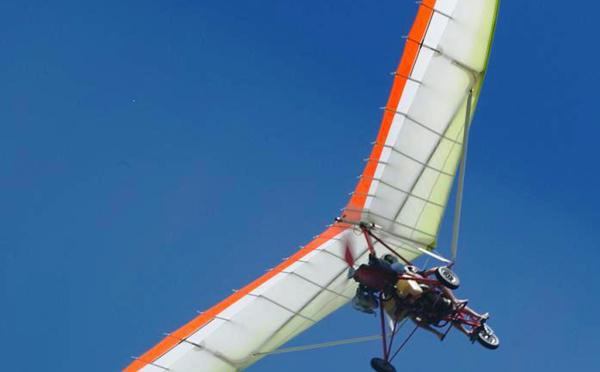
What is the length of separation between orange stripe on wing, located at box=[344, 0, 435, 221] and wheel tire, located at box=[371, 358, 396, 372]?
222 inches

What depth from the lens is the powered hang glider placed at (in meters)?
36.2

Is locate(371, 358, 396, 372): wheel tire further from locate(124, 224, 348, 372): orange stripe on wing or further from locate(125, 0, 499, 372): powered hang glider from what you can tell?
locate(124, 224, 348, 372): orange stripe on wing

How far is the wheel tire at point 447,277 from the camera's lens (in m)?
37.5

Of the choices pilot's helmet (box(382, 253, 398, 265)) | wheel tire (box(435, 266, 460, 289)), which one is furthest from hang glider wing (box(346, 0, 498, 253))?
wheel tire (box(435, 266, 460, 289))

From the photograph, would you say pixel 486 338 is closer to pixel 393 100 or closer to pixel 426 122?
pixel 426 122

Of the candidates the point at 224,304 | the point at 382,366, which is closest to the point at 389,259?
the point at 382,366

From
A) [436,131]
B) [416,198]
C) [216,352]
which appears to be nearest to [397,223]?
[416,198]

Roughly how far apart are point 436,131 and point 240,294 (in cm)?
938

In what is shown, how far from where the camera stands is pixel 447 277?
3766 cm

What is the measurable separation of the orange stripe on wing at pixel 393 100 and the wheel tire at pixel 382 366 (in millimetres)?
5648

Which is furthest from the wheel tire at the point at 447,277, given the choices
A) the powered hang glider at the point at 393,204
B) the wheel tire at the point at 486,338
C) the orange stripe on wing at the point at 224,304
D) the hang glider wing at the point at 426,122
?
the orange stripe on wing at the point at 224,304

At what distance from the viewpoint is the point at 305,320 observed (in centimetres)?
4425

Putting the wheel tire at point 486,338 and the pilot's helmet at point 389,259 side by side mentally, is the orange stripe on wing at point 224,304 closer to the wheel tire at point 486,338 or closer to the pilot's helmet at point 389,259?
the pilot's helmet at point 389,259

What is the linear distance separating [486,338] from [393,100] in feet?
28.9
